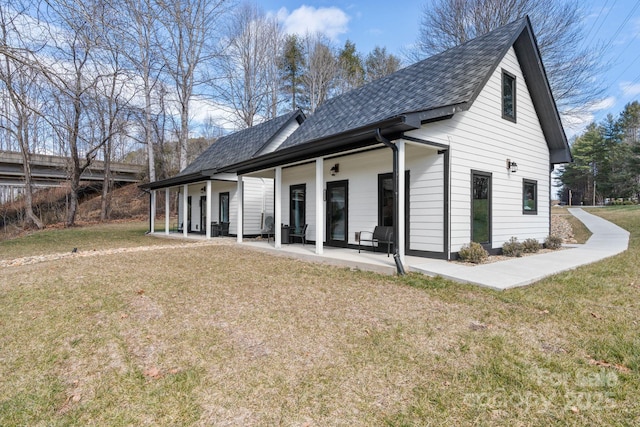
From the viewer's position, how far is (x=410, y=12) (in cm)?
1725

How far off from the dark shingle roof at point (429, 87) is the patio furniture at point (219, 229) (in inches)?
201

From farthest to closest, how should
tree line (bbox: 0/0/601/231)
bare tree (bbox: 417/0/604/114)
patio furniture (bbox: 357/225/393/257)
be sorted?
1. bare tree (bbox: 417/0/604/114)
2. patio furniture (bbox: 357/225/393/257)
3. tree line (bbox: 0/0/601/231)

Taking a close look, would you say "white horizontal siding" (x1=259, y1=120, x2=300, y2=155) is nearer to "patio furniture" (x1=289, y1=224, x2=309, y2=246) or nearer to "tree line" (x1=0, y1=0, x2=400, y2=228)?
"tree line" (x1=0, y1=0, x2=400, y2=228)

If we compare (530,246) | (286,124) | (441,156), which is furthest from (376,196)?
(286,124)

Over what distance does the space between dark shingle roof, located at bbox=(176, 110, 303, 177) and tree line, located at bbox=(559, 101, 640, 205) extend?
1303 inches

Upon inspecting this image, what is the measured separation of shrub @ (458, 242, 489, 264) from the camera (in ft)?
22.0

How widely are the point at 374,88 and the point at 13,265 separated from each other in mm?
10165

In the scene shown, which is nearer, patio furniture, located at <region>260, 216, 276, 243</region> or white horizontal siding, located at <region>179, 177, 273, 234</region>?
patio furniture, located at <region>260, 216, 276, 243</region>

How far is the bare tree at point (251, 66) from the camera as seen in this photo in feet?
73.3

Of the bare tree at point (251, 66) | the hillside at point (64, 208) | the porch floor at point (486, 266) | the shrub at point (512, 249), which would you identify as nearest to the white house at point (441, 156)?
the shrub at point (512, 249)

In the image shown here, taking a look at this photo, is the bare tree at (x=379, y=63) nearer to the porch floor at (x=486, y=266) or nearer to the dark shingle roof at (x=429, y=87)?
the dark shingle roof at (x=429, y=87)

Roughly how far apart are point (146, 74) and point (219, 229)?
7.90m

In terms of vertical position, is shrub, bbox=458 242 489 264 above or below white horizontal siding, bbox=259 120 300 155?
below

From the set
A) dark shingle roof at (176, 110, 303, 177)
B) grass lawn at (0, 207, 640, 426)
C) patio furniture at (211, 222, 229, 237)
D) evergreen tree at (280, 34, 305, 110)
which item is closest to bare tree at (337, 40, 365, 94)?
evergreen tree at (280, 34, 305, 110)
